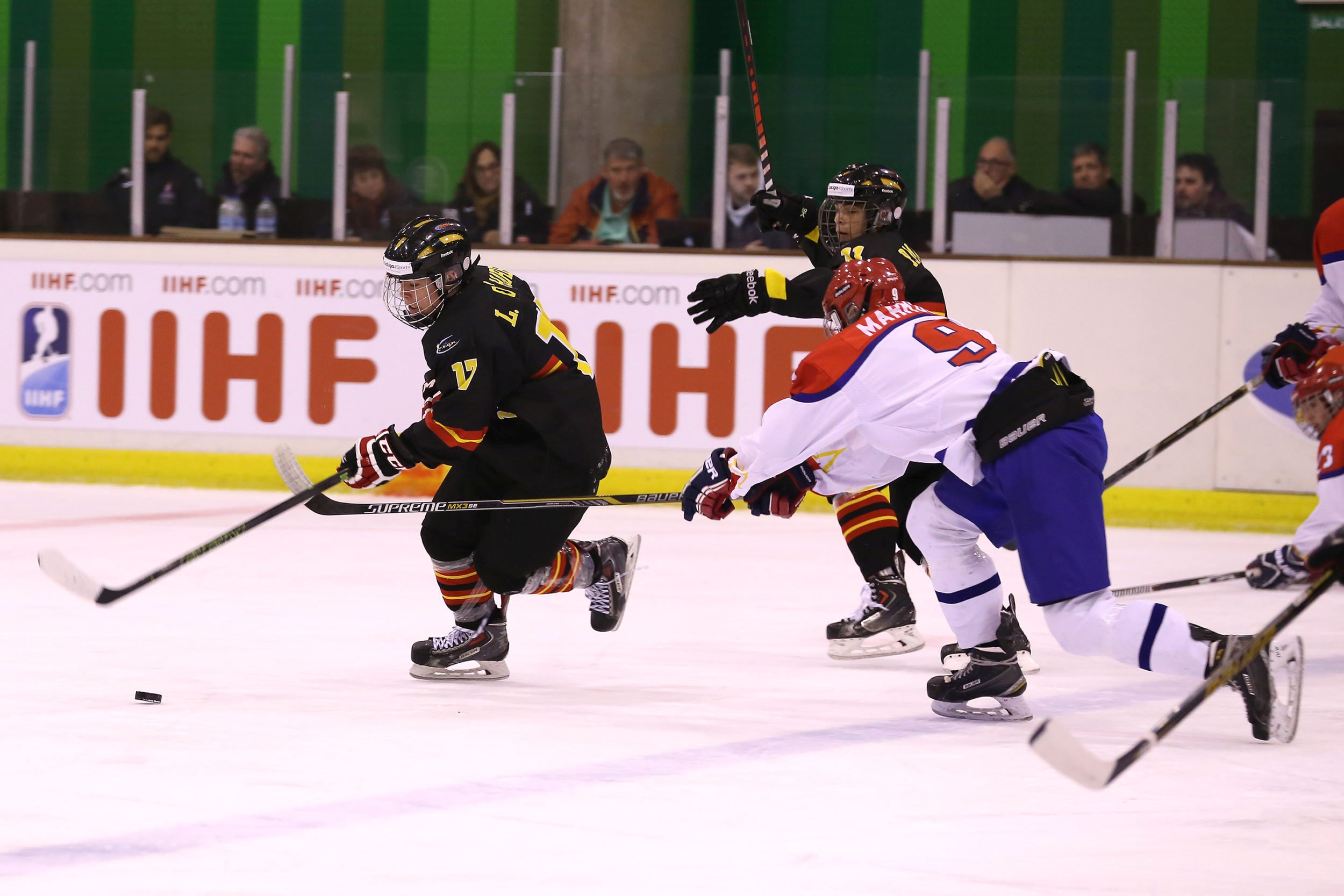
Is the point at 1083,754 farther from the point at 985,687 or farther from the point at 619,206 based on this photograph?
the point at 619,206

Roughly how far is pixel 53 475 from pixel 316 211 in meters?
1.62

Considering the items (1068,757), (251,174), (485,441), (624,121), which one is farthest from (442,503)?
(251,174)

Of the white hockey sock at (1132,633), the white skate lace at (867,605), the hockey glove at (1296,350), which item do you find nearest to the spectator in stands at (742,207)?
the hockey glove at (1296,350)

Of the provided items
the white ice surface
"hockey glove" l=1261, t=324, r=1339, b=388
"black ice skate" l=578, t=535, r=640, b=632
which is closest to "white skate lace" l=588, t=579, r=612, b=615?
"black ice skate" l=578, t=535, r=640, b=632

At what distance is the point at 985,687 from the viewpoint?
135 inches

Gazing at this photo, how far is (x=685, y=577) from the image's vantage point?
5359 mm

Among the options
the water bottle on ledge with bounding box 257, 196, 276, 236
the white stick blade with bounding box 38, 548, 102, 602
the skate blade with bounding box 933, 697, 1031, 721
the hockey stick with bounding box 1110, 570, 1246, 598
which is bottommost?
the skate blade with bounding box 933, 697, 1031, 721

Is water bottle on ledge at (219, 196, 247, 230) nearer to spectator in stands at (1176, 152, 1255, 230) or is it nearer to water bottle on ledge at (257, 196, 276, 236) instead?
water bottle on ledge at (257, 196, 276, 236)

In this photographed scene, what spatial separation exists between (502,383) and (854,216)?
3.67ft

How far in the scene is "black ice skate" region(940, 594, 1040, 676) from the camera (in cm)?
382

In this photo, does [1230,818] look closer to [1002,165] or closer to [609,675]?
[609,675]

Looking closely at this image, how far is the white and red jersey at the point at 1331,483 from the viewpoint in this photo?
13.3 feet

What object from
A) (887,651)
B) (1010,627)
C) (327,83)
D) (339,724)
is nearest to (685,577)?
(887,651)

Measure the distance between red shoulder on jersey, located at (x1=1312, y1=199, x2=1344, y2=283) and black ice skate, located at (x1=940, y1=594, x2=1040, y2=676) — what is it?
1734mm
